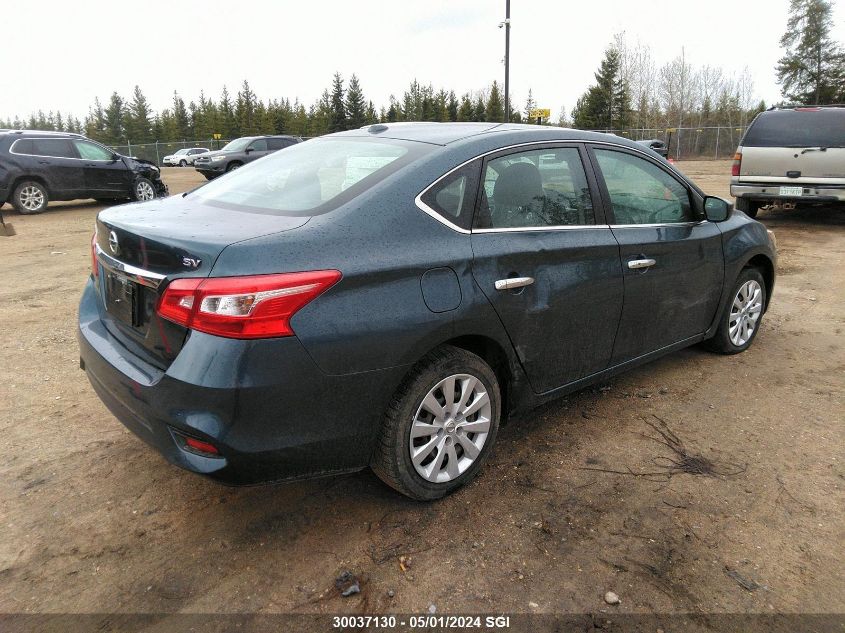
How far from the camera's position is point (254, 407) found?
7.34 feet

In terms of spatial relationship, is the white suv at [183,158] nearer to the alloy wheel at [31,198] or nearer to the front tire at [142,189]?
the front tire at [142,189]

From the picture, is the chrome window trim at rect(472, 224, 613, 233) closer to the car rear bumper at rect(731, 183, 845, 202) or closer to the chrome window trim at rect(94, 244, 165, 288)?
the chrome window trim at rect(94, 244, 165, 288)

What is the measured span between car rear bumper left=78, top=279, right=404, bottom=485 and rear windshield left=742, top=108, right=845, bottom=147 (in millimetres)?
9789

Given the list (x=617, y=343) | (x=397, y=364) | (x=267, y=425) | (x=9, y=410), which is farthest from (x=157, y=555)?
(x=617, y=343)

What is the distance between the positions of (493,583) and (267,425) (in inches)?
40.2

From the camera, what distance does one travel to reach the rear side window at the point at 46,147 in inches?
517

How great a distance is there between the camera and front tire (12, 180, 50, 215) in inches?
521

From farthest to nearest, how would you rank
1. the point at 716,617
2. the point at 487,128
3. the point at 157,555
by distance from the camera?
the point at 487,128 < the point at 157,555 < the point at 716,617

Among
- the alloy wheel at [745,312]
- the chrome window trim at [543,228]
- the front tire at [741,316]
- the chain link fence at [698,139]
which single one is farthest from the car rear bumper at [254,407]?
the chain link fence at [698,139]

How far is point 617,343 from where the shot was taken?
354 centimetres

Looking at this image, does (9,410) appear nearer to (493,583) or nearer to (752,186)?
(493,583)

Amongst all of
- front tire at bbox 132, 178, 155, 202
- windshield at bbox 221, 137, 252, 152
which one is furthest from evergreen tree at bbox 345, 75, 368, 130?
front tire at bbox 132, 178, 155, 202

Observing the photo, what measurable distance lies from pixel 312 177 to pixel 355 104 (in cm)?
6675

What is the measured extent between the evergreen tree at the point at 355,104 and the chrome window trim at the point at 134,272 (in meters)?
65.4
